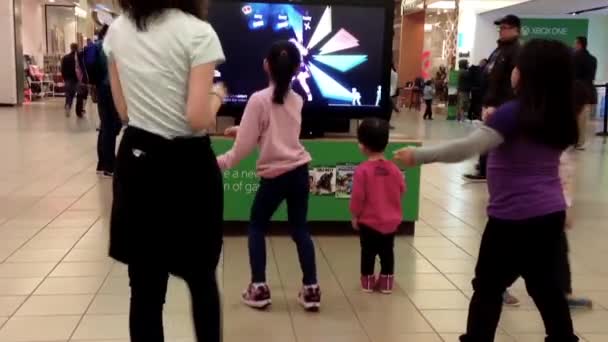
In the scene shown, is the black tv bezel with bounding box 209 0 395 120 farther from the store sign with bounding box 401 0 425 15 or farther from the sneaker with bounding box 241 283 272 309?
the store sign with bounding box 401 0 425 15

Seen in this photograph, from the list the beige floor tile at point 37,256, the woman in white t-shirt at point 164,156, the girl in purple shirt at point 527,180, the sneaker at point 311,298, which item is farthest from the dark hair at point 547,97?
the beige floor tile at point 37,256

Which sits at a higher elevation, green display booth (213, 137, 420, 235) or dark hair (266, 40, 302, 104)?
dark hair (266, 40, 302, 104)

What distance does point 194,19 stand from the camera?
1959 millimetres

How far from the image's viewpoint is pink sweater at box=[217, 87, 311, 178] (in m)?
3.16

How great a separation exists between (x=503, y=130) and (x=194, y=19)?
1.05 meters

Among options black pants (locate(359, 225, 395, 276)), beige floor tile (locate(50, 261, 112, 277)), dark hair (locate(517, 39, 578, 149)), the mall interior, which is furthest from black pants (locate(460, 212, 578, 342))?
beige floor tile (locate(50, 261, 112, 277))

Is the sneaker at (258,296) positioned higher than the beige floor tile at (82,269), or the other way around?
the sneaker at (258,296)

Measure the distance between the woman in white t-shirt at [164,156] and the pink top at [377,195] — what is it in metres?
1.56

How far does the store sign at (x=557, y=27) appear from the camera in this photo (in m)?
17.1

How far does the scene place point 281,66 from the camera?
3143 mm

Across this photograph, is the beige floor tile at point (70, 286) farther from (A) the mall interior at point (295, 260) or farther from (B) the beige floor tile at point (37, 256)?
(B) the beige floor tile at point (37, 256)

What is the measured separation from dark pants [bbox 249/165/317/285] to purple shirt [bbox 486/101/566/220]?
1.12 meters

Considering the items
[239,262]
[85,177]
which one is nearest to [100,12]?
[85,177]

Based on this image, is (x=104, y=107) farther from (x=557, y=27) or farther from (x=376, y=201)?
(x=557, y=27)
